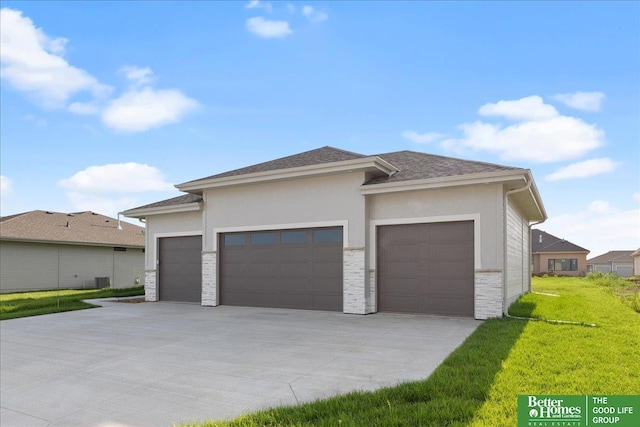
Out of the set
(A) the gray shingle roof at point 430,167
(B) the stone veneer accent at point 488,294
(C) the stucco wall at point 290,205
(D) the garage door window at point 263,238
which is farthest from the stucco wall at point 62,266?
(B) the stone veneer accent at point 488,294

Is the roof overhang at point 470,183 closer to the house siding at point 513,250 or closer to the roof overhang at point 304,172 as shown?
the roof overhang at point 304,172

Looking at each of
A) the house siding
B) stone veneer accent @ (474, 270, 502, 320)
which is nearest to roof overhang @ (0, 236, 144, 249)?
stone veneer accent @ (474, 270, 502, 320)

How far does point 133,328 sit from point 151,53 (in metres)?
8.30

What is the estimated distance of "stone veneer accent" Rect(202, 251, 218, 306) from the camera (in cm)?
1562

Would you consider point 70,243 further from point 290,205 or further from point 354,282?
point 354,282

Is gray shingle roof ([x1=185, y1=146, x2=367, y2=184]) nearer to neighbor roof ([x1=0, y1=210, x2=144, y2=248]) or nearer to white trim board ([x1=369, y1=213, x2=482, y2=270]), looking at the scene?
white trim board ([x1=369, y1=213, x2=482, y2=270])

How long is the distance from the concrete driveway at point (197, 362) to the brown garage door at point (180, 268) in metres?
4.60

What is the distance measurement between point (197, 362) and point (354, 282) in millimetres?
6308

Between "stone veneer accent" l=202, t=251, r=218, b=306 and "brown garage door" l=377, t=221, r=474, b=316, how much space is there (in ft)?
A: 20.1

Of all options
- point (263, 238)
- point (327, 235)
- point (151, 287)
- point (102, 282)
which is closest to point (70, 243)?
point (102, 282)

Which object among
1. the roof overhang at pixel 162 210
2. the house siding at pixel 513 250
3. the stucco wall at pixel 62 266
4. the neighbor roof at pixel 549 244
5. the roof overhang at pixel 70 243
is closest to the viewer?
the house siding at pixel 513 250

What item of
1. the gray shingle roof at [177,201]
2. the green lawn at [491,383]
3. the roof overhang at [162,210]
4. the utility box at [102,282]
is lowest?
the utility box at [102,282]

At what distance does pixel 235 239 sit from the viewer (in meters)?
15.5

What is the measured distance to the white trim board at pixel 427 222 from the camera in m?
11.4
